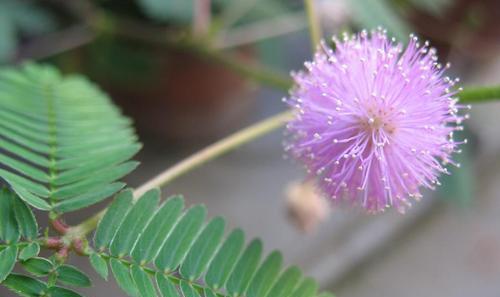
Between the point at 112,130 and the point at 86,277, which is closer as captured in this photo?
the point at 86,277

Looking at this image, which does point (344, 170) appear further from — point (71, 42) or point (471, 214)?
point (471, 214)

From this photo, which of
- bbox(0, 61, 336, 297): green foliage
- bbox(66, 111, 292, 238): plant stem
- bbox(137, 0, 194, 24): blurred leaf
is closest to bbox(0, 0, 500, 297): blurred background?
bbox(137, 0, 194, 24): blurred leaf

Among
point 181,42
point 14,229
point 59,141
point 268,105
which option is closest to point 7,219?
point 14,229

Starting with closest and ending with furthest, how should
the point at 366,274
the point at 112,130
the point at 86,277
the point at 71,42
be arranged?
the point at 86,277 < the point at 112,130 < the point at 71,42 < the point at 366,274

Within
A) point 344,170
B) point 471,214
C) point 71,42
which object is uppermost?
point 471,214

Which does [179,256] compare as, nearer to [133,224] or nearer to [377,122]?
[133,224]

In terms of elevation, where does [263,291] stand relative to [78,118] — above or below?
below

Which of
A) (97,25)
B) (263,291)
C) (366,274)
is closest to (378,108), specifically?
(263,291)
